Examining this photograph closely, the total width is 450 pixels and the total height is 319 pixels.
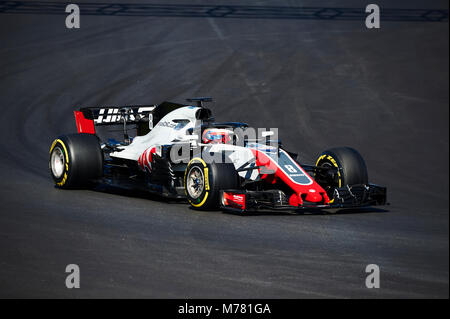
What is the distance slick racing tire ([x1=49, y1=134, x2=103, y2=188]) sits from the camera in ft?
45.1

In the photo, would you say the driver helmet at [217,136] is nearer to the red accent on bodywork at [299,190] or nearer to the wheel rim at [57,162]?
the red accent on bodywork at [299,190]

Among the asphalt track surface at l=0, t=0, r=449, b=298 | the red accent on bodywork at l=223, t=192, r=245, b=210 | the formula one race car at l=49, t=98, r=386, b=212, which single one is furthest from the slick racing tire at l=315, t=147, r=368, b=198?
the red accent on bodywork at l=223, t=192, r=245, b=210

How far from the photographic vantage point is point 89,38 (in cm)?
3034

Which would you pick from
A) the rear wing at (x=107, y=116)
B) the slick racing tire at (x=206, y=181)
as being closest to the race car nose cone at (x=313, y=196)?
the slick racing tire at (x=206, y=181)

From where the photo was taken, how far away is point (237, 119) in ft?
67.5

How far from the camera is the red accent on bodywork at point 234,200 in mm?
11359

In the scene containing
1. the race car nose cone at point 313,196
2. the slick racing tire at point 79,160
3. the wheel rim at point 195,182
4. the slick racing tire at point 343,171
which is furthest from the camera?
the slick racing tire at point 79,160

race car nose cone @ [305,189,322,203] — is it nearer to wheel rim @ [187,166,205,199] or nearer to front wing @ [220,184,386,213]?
front wing @ [220,184,386,213]

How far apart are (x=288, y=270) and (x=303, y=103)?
13621 millimetres

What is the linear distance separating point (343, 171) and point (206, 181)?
→ 2245 mm

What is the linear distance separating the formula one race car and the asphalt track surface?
12.2 inches

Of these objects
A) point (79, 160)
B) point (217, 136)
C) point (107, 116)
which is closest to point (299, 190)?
point (217, 136)

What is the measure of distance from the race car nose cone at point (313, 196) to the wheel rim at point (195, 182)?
5.25 feet
